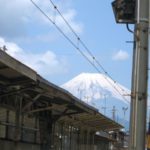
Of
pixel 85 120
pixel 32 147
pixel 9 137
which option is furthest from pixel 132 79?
pixel 85 120

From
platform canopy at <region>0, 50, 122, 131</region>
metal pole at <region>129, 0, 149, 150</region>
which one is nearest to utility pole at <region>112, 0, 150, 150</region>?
metal pole at <region>129, 0, 149, 150</region>

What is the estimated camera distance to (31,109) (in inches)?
788

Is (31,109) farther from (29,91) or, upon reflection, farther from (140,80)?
(140,80)

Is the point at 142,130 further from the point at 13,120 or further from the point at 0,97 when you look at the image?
the point at 13,120

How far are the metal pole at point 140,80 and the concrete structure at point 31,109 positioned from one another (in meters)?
2.98

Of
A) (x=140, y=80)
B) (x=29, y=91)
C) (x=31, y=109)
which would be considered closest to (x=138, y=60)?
(x=140, y=80)

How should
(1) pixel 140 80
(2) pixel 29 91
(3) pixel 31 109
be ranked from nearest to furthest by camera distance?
(1) pixel 140 80
(2) pixel 29 91
(3) pixel 31 109

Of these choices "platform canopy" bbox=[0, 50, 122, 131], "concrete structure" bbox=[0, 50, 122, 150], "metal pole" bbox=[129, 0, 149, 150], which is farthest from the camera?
"concrete structure" bbox=[0, 50, 122, 150]

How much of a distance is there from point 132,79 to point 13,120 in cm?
1002

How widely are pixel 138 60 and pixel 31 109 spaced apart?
1102 centimetres

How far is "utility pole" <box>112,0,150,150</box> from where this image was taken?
9.22m

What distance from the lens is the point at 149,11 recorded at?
955 centimetres

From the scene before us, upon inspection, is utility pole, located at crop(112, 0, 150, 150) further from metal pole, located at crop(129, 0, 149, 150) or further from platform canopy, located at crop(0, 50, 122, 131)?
platform canopy, located at crop(0, 50, 122, 131)

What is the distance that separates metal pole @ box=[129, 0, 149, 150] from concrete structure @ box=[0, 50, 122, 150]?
2.98 meters
